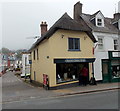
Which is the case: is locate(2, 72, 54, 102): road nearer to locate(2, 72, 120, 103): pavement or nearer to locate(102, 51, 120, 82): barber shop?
locate(2, 72, 120, 103): pavement

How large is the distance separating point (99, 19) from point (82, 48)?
562 cm

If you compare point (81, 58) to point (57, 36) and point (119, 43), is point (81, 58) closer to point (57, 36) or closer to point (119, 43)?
point (57, 36)

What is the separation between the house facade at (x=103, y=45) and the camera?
17.1 meters

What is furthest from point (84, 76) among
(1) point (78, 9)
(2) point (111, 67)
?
(1) point (78, 9)

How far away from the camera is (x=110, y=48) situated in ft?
58.5

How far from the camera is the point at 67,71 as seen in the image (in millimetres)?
15773

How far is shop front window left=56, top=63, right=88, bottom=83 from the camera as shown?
49.4 ft

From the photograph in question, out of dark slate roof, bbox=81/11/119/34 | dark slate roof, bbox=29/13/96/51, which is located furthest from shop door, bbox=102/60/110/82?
dark slate roof, bbox=29/13/96/51

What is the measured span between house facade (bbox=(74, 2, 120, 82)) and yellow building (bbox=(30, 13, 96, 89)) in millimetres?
1242

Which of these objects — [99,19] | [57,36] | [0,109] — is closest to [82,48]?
[57,36]

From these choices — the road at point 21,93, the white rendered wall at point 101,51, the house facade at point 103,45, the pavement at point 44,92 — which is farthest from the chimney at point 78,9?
the road at point 21,93

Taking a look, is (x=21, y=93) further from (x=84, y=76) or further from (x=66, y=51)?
(x=84, y=76)

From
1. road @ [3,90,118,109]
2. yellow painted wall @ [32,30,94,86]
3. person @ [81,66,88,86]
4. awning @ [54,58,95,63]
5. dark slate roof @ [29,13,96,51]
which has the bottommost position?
road @ [3,90,118,109]

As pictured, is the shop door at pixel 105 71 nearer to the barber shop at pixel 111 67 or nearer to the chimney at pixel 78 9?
the barber shop at pixel 111 67
